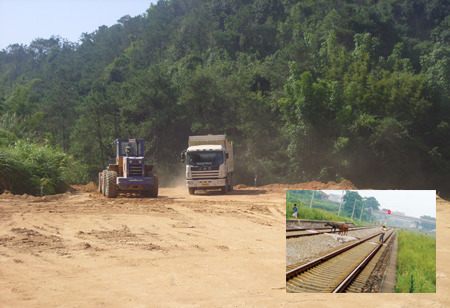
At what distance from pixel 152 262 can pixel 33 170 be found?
51.0 ft

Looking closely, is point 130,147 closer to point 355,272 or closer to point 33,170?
point 33,170

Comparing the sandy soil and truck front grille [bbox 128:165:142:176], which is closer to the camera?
the sandy soil

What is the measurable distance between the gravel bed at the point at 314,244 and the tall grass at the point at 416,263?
0.32m

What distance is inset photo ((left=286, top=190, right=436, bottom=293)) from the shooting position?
14.6ft

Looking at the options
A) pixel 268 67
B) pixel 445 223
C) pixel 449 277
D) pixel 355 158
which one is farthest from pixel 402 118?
pixel 449 277

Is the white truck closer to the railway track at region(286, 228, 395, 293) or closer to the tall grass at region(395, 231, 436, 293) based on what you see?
the railway track at region(286, 228, 395, 293)

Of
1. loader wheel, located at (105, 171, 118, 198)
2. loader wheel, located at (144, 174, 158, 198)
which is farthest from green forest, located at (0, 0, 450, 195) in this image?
loader wheel, located at (144, 174, 158, 198)

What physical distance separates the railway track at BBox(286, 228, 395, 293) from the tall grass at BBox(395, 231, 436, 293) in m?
0.19

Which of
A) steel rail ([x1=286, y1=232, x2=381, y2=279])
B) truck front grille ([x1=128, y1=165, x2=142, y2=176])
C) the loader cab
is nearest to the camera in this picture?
steel rail ([x1=286, y1=232, x2=381, y2=279])

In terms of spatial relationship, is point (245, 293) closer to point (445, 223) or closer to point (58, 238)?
point (58, 238)

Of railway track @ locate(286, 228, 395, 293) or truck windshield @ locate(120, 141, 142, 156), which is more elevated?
truck windshield @ locate(120, 141, 142, 156)

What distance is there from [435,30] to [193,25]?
128 ft

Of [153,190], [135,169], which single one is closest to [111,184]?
[135,169]

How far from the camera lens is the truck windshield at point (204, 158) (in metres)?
24.4
